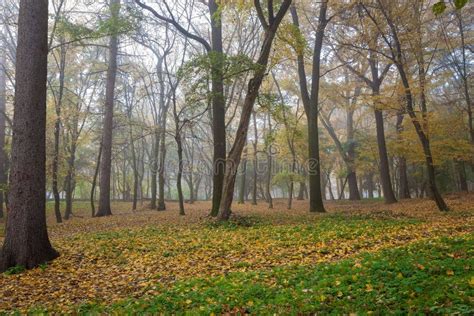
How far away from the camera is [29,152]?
7.36 metres

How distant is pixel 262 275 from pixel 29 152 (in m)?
5.62

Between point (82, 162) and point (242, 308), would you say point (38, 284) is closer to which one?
point (242, 308)

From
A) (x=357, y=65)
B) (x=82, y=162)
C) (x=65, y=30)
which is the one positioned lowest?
(x=82, y=162)

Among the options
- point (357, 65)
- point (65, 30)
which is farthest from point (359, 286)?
point (357, 65)

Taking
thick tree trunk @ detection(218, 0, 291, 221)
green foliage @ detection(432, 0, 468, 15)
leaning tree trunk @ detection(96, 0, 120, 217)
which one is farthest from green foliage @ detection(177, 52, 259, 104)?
green foliage @ detection(432, 0, 468, 15)

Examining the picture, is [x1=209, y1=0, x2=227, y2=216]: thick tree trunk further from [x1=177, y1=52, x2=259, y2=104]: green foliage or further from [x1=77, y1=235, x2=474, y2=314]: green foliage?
[x1=77, y1=235, x2=474, y2=314]: green foliage

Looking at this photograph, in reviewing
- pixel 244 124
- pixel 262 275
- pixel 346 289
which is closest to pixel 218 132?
pixel 244 124

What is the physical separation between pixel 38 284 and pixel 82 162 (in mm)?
24158

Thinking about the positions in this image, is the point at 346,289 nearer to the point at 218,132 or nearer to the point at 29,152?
the point at 29,152

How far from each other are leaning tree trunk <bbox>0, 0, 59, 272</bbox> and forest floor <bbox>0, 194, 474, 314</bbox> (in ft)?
1.80

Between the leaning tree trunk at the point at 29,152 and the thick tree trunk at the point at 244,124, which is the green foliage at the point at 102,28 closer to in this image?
the leaning tree trunk at the point at 29,152

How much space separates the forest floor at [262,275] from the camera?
4044 millimetres

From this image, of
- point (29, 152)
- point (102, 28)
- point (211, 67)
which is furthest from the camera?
point (211, 67)

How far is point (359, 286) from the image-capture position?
4.39 m
